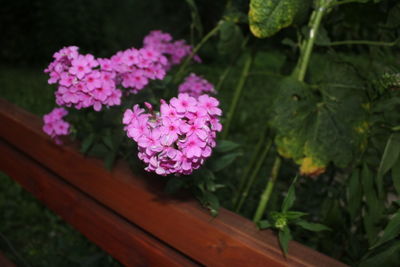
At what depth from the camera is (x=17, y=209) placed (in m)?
2.61

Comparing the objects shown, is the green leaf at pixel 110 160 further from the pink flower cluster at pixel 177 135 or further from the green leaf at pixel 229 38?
the green leaf at pixel 229 38

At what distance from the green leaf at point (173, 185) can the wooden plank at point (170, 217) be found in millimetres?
25

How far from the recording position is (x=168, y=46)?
5.50 ft

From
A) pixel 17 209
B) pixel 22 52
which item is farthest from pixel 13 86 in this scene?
pixel 17 209

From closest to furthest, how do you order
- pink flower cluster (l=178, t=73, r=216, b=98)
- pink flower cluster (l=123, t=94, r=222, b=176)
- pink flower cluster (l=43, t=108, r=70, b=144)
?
pink flower cluster (l=123, t=94, r=222, b=176) < pink flower cluster (l=43, t=108, r=70, b=144) < pink flower cluster (l=178, t=73, r=216, b=98)

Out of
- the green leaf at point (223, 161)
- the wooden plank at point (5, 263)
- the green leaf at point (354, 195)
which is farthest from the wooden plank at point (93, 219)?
the green leaf at point (354, 195)

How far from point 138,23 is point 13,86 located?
11.9 feet

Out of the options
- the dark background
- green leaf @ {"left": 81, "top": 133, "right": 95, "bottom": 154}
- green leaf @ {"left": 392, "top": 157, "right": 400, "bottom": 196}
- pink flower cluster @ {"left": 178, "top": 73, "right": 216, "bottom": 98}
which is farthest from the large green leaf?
the dark background

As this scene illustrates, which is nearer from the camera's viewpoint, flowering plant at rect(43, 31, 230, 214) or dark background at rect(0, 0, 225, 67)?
flowering plant at rect(43, 31, 230, 214)

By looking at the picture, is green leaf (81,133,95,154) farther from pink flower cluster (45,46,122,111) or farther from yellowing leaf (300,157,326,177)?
yellowing leaf (300,157,326,177)

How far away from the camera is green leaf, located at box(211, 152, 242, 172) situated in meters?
1.18

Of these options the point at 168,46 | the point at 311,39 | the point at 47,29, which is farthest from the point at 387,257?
the point at 47,29

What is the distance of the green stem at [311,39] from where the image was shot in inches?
46.2

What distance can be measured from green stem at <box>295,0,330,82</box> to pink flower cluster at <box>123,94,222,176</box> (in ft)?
1.33
